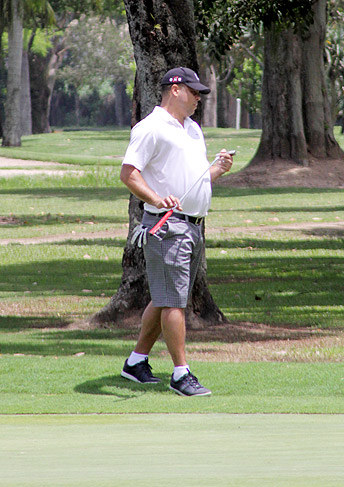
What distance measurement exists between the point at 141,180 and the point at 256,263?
855 cm

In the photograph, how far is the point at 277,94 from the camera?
31391 mm

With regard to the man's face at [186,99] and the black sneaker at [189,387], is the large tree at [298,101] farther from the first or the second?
the black sneaker at [189,387]

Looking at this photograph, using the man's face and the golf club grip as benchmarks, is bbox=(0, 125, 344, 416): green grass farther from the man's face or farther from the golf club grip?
the man's face

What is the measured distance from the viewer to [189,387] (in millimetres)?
6629

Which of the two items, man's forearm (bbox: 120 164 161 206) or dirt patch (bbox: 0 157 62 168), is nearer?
man's forearm (bbox: 120 164 161 206)

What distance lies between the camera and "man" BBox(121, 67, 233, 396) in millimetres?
6598

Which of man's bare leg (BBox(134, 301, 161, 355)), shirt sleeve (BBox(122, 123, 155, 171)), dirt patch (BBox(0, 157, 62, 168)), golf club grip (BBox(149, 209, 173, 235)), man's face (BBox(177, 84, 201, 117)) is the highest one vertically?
man's face (BBox(177, 84, 201, 117))

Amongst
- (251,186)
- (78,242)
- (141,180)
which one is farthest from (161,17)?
(251,186)

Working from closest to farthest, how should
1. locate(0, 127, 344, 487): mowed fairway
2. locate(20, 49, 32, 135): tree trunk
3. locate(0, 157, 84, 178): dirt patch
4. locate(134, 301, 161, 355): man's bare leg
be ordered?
locate(0, 127, 344, 487): mowed fairway → locate(134, 301, 161, 355): man's bare leg → locate(0, 157, 84, 178): dirt patch → locate(20, 49, 32, 135): tree trunk

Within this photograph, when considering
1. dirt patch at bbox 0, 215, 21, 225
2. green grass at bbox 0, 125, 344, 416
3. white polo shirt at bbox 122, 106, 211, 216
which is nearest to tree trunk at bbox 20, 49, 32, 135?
green grass at bbox 0, 125, 344, 416

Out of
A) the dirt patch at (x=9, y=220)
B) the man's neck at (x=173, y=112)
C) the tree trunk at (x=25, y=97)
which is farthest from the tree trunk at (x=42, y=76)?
the man's neck at (x=173, y=112)
